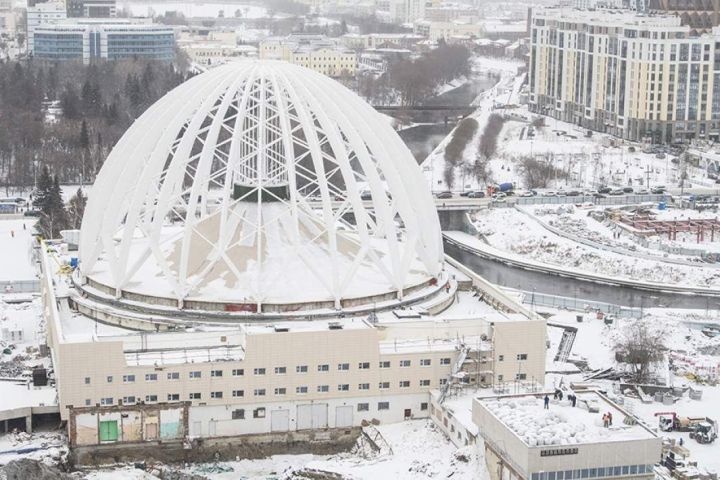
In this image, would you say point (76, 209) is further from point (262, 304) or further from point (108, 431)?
point (108, 431)

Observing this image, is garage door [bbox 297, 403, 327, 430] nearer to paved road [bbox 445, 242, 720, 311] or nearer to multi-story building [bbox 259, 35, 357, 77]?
paved road [bbox 445, 242, 720, 311]

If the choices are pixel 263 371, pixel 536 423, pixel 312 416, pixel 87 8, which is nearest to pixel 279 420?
pixel 312 416

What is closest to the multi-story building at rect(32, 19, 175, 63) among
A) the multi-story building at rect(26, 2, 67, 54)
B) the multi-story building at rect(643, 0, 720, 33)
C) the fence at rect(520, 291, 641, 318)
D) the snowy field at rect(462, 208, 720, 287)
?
the multi-story building at rect(26, 2, 67, 54)

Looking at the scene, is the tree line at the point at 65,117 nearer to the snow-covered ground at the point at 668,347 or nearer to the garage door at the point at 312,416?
the snow-covered ground at the point at 668,347

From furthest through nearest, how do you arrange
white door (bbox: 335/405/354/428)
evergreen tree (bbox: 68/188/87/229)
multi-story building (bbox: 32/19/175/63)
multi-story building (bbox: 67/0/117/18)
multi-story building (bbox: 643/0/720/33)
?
multi-story building (bbox: 67/0/117/18) < multi-story building (bbox: 32/19/175/63) < multi-story building (bbox: 643/0/720/33) < evergreen tree (bbox: 68/188/87/229) < white door (bbox: 335/405/354/428)

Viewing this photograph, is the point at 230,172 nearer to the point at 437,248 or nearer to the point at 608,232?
the point at 437,248

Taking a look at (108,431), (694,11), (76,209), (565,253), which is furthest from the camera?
(694,11)
